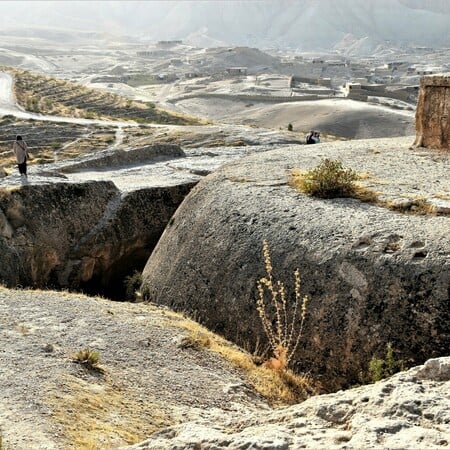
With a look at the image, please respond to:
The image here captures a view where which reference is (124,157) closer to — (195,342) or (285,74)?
(195,342)

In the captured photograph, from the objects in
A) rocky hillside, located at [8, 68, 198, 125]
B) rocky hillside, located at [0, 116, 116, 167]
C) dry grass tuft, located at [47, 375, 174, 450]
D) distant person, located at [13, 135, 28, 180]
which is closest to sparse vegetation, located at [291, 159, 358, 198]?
dry grass tuft, located at [47, 375, 174, 450]

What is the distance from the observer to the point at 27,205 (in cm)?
1305

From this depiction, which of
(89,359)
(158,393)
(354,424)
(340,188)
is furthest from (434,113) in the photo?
(354,424)

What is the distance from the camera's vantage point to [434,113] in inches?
604

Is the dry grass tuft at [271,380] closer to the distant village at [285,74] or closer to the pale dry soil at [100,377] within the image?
the pale dry soil at [100,377]

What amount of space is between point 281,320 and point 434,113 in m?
8.73

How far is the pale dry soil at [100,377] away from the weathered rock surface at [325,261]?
108 centimetres

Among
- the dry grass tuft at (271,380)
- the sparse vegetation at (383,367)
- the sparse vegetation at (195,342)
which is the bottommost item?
the dry grass tuft at (271,380)

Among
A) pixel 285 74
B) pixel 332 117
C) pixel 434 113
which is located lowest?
pixel 332 117

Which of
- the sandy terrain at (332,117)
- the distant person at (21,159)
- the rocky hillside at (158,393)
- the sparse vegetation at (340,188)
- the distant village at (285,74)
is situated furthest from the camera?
the distant village at (285,74)

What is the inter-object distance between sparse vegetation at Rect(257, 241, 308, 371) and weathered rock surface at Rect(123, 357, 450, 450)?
2.97 m

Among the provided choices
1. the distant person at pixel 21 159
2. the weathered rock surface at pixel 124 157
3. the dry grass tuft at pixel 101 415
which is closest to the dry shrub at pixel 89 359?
the dry grass tuft at pixel 101 415

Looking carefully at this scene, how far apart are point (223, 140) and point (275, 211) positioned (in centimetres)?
1928

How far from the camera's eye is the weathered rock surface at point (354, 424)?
169 inches
